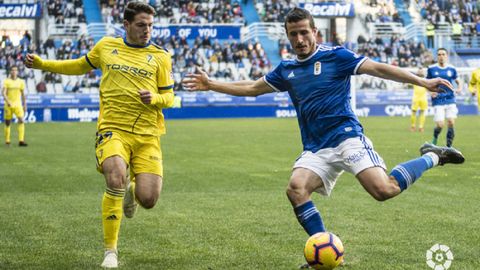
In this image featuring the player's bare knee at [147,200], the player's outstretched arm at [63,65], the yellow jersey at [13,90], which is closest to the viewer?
the player's bare knee at [147,200]

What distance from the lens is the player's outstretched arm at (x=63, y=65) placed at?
8.57 m

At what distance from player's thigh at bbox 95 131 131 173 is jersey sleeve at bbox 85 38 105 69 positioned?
78 cm

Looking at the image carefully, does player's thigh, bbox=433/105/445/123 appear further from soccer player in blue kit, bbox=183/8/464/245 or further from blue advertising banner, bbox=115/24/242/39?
blue advertising banner, bbox=115/24/242/39

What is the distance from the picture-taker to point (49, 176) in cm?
1612

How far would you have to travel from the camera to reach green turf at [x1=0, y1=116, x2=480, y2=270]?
305 inches

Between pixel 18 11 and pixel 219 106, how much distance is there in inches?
522

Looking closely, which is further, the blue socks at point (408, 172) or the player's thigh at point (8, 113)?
the player's thigh at point (8, 113)

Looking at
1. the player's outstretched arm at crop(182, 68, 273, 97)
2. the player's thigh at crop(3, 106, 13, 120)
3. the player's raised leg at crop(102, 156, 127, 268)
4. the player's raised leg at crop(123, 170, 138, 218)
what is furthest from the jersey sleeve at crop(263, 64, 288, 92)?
the player's thigh at crop(3, 106, 13, 120)

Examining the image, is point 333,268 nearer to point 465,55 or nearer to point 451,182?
point 451,182

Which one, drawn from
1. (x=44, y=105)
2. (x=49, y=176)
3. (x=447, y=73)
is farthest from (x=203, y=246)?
(x=44, y=105)

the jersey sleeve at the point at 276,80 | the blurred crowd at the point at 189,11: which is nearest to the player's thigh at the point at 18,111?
the jersey sleeve at the point at 276,80

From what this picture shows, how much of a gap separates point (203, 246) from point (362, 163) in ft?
6.69

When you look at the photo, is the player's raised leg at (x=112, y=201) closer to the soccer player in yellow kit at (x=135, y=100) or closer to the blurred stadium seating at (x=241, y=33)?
the soccer player in yellow kit at (x=135, y=100)

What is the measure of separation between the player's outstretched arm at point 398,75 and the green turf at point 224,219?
1541mm
